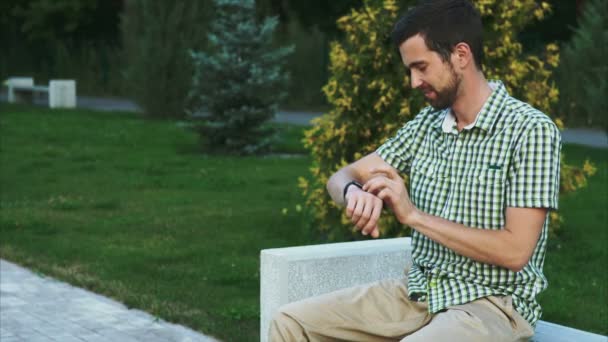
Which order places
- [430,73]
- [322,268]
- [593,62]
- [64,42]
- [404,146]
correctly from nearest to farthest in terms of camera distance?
[430,73] < [404,146] < [322,268] < [593,62] < [64,42]

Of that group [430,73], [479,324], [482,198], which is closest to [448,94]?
[430,73]

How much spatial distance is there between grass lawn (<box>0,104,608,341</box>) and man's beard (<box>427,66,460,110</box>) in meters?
3.03

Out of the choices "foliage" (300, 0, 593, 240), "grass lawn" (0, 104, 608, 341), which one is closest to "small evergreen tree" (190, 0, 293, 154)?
"grass lawn" (0, 104, 608, 341)

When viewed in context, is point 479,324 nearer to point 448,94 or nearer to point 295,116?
point 448,94

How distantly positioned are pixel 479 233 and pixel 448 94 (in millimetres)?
428

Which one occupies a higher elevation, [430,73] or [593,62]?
[430,73]

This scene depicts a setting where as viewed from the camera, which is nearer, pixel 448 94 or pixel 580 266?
pixel 448 94

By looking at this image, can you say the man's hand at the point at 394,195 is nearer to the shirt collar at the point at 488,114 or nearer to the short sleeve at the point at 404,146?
the shirt collar at the point at 488,114

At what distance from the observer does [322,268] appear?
13.8ft

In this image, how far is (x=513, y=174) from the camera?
124 inches

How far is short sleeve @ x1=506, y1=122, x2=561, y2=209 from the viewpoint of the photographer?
308 cm

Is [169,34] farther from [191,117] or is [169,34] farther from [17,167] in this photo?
[17,167]

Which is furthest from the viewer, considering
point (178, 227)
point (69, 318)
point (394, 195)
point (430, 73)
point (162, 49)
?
point (162, 49)

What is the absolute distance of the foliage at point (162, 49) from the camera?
2312 cm
